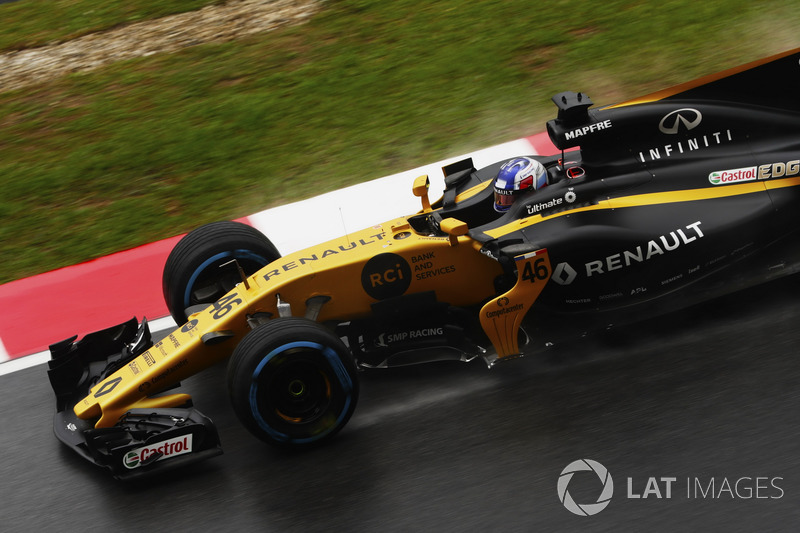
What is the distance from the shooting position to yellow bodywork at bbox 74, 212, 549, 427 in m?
5.04

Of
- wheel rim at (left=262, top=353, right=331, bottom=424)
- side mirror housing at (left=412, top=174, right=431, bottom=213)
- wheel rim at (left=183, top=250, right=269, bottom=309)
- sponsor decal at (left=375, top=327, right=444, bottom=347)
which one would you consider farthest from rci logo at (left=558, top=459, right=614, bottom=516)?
wheel rim at (left=183, top=250, right=269, bottom=309)

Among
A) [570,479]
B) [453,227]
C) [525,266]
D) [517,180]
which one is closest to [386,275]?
[453,227]

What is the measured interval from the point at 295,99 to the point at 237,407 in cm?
540

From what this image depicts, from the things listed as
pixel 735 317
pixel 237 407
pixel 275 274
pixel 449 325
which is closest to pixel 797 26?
pixel 735 317

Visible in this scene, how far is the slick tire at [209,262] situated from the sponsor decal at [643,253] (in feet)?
7.18

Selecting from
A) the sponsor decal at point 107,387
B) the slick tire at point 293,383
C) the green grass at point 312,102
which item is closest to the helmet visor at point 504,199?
the slick tire at point 293,383

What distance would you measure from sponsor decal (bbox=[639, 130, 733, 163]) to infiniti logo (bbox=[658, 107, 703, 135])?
8 centimetres

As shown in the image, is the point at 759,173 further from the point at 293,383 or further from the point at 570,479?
the point at 293,383

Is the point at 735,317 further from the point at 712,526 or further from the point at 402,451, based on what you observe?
the point at 402,451

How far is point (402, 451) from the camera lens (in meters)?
4.88

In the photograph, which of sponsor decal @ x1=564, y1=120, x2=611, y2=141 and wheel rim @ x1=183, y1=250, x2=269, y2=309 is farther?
wheel rim @ x1=183, y1=250, x2=269, y2=309

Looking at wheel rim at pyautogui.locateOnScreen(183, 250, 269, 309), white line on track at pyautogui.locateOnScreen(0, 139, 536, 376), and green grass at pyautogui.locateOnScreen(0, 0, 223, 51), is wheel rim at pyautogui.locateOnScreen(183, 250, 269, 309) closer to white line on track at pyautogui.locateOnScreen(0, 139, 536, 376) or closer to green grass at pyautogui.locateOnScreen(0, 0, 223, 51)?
white line on track at pyautogui.locateOnScreen(0, 139, 536, 376)

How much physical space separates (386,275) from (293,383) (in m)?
0.91

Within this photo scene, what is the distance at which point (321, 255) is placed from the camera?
17.6ft
